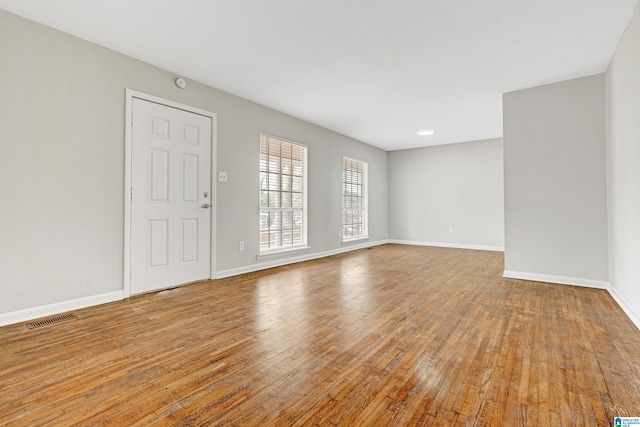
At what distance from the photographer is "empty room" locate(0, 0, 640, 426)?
1596 mm

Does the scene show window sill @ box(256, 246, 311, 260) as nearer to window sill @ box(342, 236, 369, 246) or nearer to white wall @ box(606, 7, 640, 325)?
window sill @ box(342, 236, 369, 246)

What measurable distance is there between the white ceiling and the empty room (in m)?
0.03

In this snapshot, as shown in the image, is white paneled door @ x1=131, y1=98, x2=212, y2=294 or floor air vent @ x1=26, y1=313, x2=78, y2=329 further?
white paneled door @ x1=131, y1=98, x2=212, y2=294

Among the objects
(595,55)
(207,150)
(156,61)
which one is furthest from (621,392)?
(156,61)

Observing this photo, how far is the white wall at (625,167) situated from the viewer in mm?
2512

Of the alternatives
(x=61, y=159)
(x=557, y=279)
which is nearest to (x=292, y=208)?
(x=61, y=159)

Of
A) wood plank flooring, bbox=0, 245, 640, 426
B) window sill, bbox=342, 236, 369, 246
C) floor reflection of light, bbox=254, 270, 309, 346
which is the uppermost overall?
window sill, bbox=342, 236, 369, 246

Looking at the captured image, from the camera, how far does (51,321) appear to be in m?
2.57

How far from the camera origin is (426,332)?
232cm

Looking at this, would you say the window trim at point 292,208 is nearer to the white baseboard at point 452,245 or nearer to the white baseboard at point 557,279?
the white baseboard at point 557,279

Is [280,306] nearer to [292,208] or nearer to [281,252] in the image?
[281,252]

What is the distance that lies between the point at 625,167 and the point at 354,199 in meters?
4.93

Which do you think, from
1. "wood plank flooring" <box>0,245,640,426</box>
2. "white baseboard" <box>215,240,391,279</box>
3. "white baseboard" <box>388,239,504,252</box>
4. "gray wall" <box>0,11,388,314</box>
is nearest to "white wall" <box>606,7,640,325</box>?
"wood plank flooring" <box>0,245,640,426</box>

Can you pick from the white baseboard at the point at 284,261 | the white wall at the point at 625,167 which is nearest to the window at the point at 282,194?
the white baseboard at the point at 284,261
